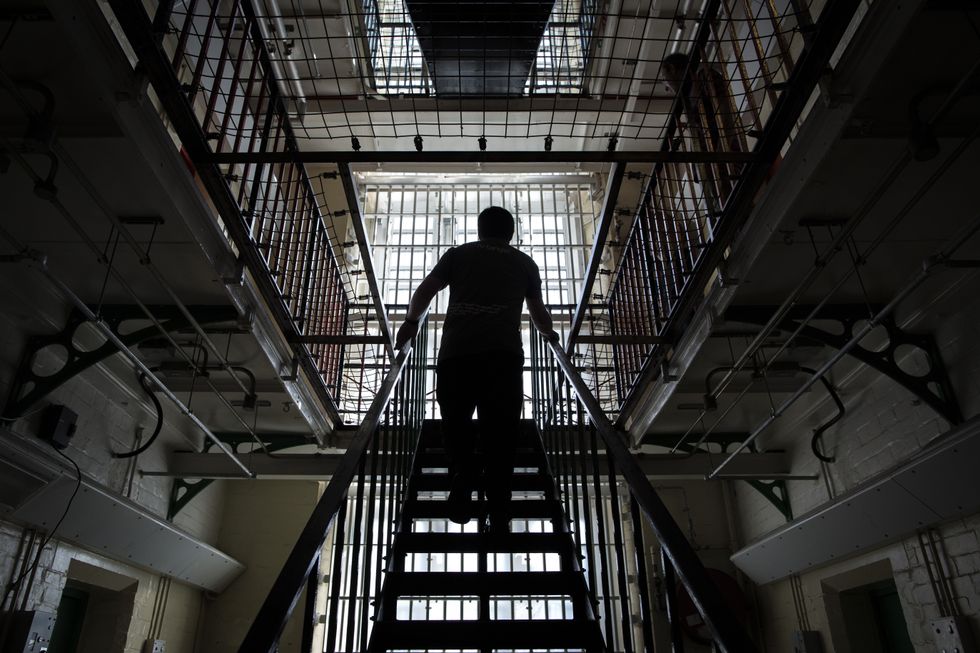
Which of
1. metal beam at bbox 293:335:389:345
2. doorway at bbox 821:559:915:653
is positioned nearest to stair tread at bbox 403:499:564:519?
metal beam at bbox 293:335:389:345

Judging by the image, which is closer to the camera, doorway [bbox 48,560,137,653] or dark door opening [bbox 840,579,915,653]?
dark door opening [bbox 840,579,915,653]

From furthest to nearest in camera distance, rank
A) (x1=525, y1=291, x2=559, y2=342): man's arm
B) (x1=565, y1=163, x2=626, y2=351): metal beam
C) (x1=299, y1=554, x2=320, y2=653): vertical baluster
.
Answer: (x1=565, y1=163, x2=626, y2=351): metal beam, (x1=525, y1=291, x2=559, y2=342): man's arm, (x1=299, y1=554, x2=320, y2=653): vertical baluster

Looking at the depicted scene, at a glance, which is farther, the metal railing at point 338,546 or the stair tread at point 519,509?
the stair tread at point 519,509

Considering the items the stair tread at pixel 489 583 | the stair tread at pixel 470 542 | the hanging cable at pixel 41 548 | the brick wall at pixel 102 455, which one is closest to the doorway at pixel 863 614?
the stair tread at pixel 470 542

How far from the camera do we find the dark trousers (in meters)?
2.54

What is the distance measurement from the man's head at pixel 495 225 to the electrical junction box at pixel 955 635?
3048 mm

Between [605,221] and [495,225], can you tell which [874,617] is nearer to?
[605,221]

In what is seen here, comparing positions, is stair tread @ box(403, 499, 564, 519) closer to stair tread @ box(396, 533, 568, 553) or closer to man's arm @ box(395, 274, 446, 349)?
stair tread @ box(396, 533, 568, 553)

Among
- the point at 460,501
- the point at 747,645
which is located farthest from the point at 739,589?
the point at 747,645

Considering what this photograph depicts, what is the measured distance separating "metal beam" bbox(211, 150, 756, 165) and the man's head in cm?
25

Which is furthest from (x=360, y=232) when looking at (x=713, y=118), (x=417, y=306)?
(x=713, y=118)

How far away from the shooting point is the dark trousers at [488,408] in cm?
254

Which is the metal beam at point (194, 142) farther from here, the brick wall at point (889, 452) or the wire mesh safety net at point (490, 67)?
the brick wall at point (889, 452)

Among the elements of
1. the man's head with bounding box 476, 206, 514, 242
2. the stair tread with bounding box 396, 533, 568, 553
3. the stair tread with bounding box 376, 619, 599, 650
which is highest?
the man's head with bounding box 476, 206, 514, 242
